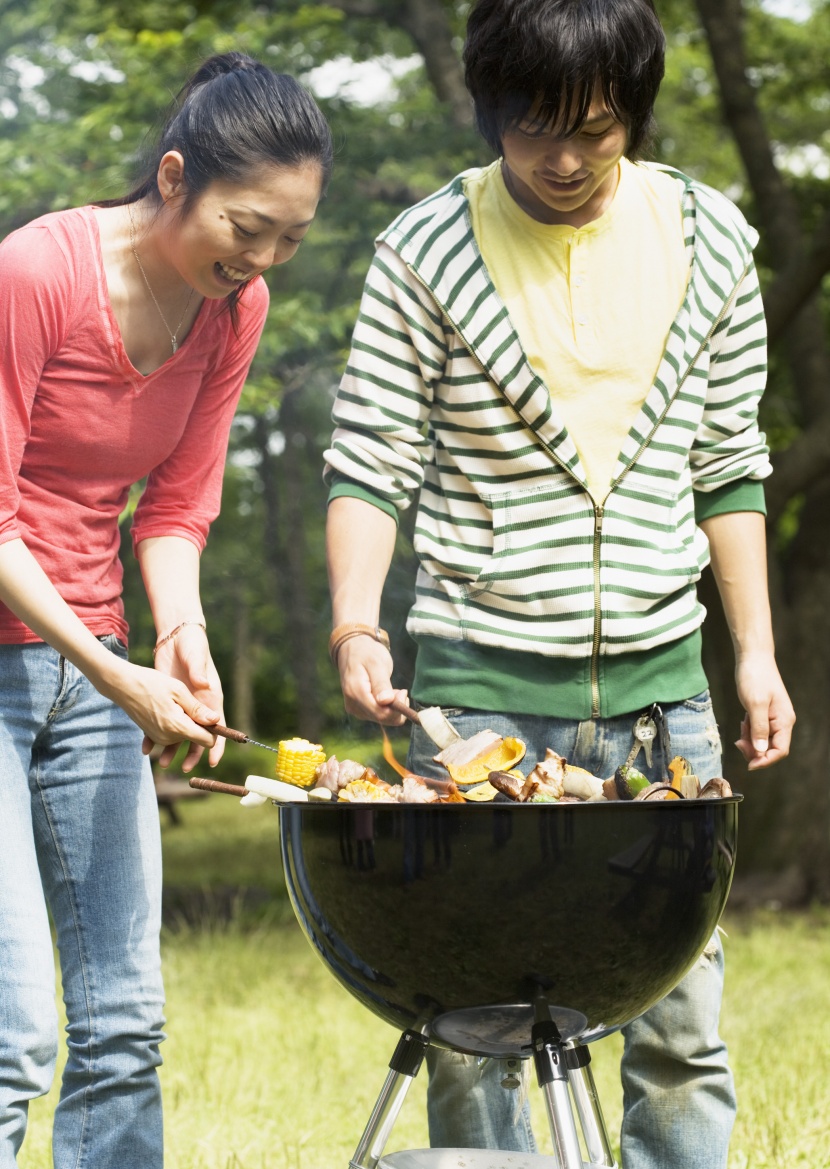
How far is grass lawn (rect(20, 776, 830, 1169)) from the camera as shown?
10.2 feet

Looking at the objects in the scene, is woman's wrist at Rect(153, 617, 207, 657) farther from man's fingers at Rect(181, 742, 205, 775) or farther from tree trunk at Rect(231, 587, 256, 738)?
tree trunk at Rect(231, 587, 256, 738)

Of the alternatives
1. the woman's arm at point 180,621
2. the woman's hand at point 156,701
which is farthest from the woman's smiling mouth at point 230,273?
the woman's hand at point 156,701

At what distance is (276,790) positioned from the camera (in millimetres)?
1672

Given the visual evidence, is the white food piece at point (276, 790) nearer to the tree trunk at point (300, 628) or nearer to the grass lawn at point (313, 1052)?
the grass lawn at point (313, 1052)

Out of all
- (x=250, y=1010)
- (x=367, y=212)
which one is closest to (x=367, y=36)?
(x=367, y=212)

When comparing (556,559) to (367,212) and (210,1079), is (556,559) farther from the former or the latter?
(367,212)

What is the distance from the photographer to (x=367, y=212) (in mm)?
6223

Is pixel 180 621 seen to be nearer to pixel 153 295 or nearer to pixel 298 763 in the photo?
pixel 298 763

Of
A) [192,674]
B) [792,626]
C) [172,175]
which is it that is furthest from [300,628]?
[172,175]

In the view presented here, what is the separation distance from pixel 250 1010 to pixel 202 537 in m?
3.11

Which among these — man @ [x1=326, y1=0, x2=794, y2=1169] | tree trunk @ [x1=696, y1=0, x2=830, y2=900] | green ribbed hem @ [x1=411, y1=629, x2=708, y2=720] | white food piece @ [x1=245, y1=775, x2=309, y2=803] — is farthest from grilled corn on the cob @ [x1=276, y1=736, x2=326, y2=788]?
tree trunk @ [x1=696, y1=0, x2=830, y2=900]

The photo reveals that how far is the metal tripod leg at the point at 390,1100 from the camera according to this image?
158 cm

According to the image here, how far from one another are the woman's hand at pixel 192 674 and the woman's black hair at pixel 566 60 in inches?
34.4

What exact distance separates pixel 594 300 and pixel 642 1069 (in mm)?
1161
